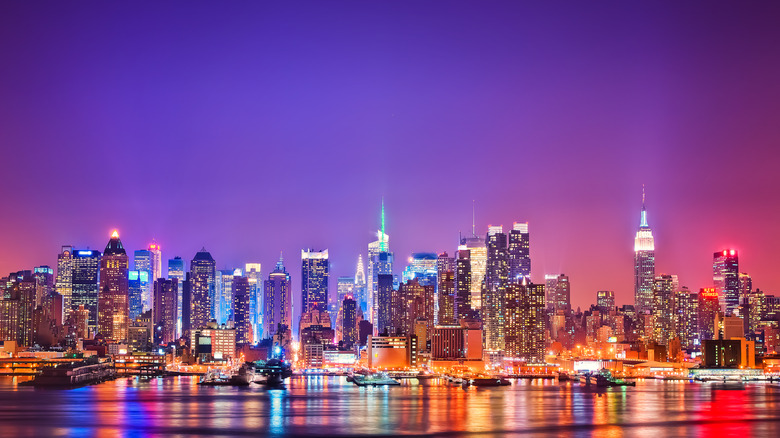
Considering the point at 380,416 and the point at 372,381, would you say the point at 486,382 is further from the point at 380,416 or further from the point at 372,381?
the point at 380,416

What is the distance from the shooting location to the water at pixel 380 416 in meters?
73.9

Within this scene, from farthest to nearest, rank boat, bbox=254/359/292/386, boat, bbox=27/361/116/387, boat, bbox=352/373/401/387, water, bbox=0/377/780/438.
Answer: boat, bbox=352/373/401/387, boat, bbox=254/359/292/386, boat, bbox=27/361/116/387, water, bbox=0/377/780/438

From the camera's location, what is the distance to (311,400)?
117 m

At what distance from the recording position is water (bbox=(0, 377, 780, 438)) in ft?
242

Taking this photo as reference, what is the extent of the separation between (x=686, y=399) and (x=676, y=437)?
57653mm

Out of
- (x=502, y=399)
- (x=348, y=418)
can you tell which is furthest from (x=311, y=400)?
(x=348, y=418)

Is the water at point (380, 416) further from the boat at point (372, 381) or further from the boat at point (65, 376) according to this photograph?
the boat at point (372, 381)

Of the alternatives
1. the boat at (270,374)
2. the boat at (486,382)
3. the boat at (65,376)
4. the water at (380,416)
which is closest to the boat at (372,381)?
the boat at (270,374)

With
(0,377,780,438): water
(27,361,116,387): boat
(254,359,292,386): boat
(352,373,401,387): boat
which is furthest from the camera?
(352,373,401,387): boat

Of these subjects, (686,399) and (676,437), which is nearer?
(676,437)

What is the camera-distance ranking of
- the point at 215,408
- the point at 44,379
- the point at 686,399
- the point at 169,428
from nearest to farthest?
1. the point at 169,428
2. the point at 215,408
3. the point at 686,399
4. the point at 44,379

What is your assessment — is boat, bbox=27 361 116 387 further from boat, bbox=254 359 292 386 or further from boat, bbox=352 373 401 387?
boat, bbox=352 373 401 387

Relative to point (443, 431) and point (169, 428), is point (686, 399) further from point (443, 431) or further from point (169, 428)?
point (169, 428)

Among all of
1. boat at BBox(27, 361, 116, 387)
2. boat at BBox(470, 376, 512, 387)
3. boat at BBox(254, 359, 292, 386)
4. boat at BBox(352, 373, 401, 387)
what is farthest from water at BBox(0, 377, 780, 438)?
boat at BBox(470, 376, 512, 387)
